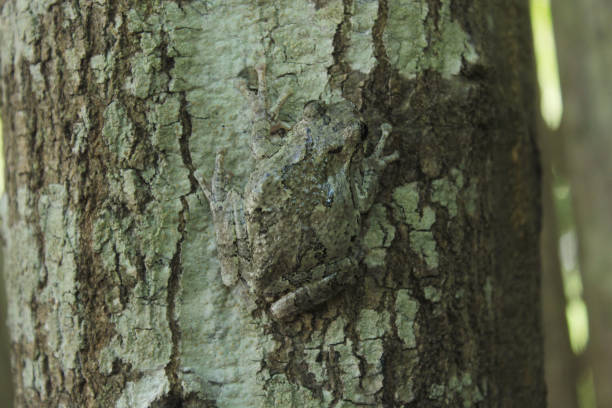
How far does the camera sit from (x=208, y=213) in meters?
1.38

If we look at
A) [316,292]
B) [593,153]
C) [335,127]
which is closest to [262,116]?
[335,127]

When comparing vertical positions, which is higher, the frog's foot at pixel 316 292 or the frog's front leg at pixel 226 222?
the frog's front leg at pixel 226 222

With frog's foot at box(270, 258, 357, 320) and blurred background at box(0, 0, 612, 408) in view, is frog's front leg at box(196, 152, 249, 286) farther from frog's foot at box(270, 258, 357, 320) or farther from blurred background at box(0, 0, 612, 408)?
blurred background at box(0, 0, 612, 408)

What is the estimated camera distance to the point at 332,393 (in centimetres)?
130

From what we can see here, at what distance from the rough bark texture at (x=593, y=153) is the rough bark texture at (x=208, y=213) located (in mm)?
2638

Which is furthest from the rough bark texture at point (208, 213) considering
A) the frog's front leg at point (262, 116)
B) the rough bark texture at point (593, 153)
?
the rough bark texture at point (593, 153)

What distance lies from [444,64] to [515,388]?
0.94 m

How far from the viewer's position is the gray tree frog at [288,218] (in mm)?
1327

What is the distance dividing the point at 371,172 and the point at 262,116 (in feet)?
0.98

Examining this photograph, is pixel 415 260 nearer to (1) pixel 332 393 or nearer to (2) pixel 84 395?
(1) pixel 332 393

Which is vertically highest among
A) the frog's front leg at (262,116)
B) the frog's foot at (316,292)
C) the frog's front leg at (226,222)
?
the frog's front leg at (262,116)

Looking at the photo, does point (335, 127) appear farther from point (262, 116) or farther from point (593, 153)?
point (593, 153)

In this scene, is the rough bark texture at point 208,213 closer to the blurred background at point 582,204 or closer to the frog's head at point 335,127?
the frog's head at point 335,127

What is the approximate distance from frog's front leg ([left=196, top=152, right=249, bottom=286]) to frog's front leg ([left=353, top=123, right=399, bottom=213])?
0.30 meters
